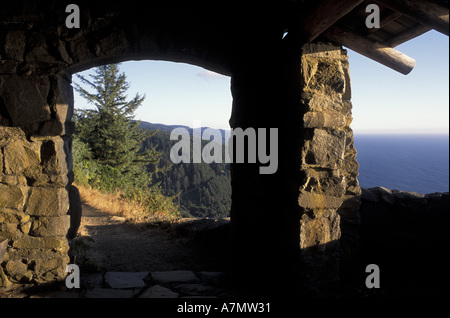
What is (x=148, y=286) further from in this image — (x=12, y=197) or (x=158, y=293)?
(x=12, y=197)

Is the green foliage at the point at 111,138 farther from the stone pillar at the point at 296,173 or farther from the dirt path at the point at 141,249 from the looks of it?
the stone pillar at the point at 296,173

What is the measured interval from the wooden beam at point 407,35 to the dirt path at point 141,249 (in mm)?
3270

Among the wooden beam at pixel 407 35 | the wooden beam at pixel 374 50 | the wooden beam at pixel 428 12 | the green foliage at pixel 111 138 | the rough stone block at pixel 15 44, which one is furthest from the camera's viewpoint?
the green foliage at pixel 111 138

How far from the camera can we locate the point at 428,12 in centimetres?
167

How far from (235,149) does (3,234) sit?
2.30 m

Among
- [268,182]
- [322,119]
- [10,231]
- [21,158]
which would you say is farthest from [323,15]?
[10,231]

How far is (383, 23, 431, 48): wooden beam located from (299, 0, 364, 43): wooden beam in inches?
22.2

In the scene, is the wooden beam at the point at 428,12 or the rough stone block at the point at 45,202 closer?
the wooden beam at the point at 428,12

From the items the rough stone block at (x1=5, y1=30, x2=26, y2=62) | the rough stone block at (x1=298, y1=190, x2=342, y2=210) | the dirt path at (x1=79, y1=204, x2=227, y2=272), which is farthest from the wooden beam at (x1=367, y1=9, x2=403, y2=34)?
the dirt path at (x1=79, y1=204, x2=227, y2=272)

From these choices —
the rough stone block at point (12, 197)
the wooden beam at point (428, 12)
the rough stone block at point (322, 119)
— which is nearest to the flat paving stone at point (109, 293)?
the rough stone block at point (12, 197)

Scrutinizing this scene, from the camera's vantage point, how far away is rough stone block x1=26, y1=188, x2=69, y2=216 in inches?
106

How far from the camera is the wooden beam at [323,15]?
6.62 feet

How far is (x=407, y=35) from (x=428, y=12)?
2.44 ft
